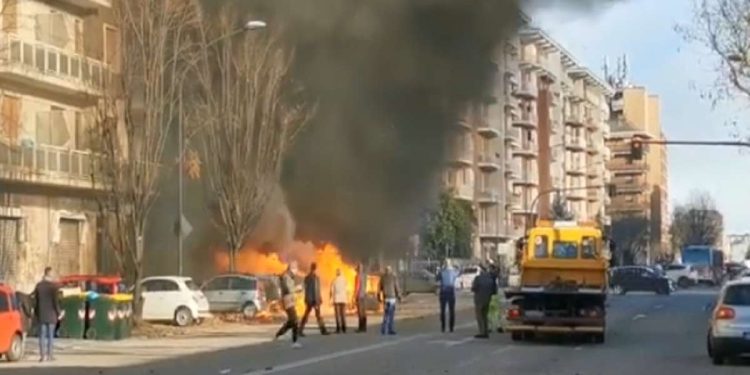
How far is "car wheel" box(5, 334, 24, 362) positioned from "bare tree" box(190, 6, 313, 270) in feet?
78.8

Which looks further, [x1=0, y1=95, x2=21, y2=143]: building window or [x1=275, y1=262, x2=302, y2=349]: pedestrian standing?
[x1=0, y1=95, x2=21, y2=143]: building window

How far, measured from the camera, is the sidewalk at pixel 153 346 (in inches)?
1056

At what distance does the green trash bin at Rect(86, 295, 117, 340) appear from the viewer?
111 feet

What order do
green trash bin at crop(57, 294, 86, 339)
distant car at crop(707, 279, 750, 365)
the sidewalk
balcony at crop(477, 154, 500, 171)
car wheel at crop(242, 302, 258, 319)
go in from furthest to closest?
balcony at crop(477, 154, 500, 171)
car wheel at crop(242, 302, 258, 319)
green trash bin at crop(57, 294, 86, 339)
the sidewalk
distant car at crop(707, 279, 750, 365)

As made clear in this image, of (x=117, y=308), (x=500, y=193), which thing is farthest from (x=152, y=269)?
(x=500, y=193)

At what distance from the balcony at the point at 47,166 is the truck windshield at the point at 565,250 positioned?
15053mm

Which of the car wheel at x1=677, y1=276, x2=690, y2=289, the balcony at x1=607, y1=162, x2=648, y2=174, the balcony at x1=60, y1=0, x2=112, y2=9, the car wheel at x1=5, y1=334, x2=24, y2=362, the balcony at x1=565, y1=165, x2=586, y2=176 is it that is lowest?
the car wheel at x1=5, y1=334, x2=24, y2=362

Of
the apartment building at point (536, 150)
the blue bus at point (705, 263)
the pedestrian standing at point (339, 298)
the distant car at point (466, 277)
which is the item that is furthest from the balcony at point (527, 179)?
the pedestrian standing at point (339, 298)

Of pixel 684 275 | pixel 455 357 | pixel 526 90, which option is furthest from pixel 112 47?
pixel 526 90

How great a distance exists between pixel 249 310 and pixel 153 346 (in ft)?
39.8

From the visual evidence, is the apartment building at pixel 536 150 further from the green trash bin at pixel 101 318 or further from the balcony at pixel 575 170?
the green trash bin at pixel 101 318

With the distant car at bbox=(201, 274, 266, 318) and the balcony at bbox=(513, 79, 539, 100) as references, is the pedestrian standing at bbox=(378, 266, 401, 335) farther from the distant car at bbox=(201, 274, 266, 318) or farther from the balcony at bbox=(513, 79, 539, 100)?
the balcony at bbox=(513, 79, 539, 100)

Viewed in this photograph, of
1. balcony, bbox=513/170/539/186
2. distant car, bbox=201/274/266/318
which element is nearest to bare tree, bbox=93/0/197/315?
distant car, bbox=201/274/266/318

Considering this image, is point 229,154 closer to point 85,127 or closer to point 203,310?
point 85,127
